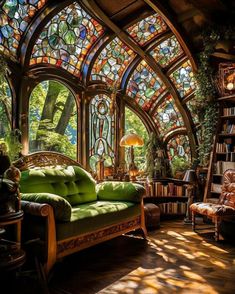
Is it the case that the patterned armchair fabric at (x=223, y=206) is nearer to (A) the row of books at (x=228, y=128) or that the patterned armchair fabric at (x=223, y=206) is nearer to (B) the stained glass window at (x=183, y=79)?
(A) the row of books at (x=228, y=128)

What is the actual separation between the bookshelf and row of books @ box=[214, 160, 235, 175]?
2.54ft

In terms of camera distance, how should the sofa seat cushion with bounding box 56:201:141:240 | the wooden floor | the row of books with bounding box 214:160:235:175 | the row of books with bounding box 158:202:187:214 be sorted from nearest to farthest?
the wooden floor → the sofa seat cushion with bounding box 56:201:141:240 → the row of books with bounding box 214:160:235:175 → the row of books with bounding box 158:202:187:214

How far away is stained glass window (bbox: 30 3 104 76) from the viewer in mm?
4840

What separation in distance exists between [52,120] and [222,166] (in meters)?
3.46

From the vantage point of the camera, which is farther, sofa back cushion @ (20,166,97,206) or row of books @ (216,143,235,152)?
row of books @ (216,143,235,152)

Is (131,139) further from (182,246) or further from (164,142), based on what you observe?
(182,246)

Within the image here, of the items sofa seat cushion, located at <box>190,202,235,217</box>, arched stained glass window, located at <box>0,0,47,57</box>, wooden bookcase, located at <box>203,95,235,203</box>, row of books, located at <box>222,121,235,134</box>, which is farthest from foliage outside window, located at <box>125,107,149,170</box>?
arched stained glass window, located at <box>0,0,47,57</box>

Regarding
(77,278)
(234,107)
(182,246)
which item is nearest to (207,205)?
(182,246)

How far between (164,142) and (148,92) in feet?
3.69

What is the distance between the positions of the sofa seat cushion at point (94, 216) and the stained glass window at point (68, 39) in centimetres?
248

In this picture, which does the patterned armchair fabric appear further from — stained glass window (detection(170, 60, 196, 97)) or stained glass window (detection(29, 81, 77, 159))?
stained glass window (detection(29, 81, 77, 159))

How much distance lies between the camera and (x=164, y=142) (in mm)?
6676

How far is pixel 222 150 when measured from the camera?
5.38 metres

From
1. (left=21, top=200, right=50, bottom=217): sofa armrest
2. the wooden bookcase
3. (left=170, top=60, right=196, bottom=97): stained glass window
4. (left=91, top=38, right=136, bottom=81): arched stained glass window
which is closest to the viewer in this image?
(left=21, top=200, right=50, bottom=217): sofa armrest
